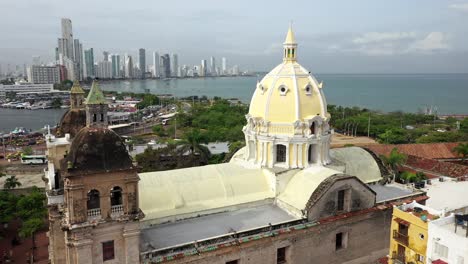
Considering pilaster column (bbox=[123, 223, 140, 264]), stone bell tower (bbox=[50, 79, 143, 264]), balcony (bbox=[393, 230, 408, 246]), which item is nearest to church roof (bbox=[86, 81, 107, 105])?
stone bell tower (bbox=[50, 79, 143, 264])

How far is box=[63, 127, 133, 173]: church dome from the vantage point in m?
19.0

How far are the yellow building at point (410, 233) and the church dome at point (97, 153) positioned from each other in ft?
55.6

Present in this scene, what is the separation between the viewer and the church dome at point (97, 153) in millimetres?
19016

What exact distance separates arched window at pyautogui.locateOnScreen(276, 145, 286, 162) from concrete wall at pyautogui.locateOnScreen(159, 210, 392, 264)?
6.78 m

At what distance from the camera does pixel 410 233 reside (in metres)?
23.5

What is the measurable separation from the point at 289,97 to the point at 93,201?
17.0m

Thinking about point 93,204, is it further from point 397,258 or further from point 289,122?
point 397,258

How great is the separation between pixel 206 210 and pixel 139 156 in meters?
31.5

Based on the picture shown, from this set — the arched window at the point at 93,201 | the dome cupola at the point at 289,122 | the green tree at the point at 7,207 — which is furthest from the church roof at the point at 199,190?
the green tree at the point at 7,207

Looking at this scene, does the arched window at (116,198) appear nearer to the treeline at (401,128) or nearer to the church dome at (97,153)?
the church dome at (97,153)

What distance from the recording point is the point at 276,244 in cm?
2466

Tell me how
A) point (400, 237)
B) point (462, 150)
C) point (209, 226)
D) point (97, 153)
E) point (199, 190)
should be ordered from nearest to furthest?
point (97, 153), point (400, 237), point (209, 226), point (199, 190), point (462, 150)

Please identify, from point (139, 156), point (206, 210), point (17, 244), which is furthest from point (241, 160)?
point (139, 156)

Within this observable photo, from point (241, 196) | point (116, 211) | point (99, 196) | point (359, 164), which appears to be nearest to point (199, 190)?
point (241, 196)
